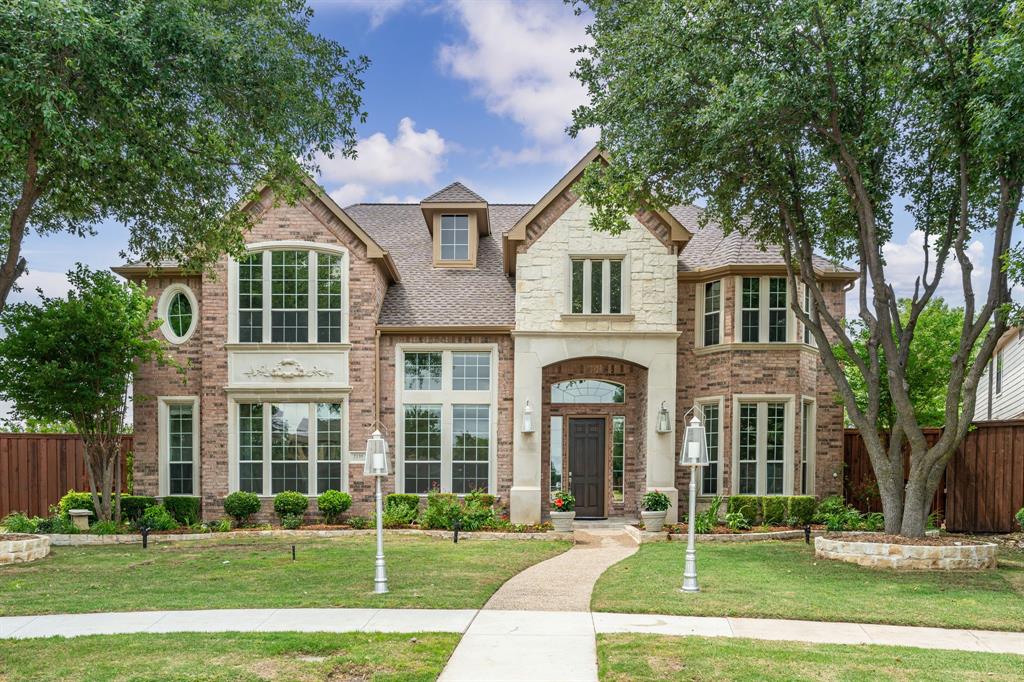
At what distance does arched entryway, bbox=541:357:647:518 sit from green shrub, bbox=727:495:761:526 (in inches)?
96.9

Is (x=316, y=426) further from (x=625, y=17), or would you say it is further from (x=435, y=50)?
(x=625, y=17)

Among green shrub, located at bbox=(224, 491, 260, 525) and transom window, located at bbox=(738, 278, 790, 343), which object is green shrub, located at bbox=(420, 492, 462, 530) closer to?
green shrub, located at bbox=(224, 491, 260, 525)

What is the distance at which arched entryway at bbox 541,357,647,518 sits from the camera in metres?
17.8

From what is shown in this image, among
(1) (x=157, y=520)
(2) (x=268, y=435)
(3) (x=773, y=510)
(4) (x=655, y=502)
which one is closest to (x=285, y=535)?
(2) (x=268, y=435)

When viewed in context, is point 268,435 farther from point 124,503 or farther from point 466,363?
point 466,363

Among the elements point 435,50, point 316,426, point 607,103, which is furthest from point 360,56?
point 316,426

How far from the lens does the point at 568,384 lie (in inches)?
712

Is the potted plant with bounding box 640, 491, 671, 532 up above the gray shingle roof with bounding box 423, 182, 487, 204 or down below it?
below

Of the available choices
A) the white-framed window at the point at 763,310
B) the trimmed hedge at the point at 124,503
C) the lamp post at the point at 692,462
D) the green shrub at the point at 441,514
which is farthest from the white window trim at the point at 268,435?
the white-framed window at the point at 763,310

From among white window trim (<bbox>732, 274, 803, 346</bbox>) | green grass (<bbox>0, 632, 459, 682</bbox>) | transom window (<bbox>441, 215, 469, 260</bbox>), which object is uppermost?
transom window (<bbox>441, 215, 469, 260</bbox>)

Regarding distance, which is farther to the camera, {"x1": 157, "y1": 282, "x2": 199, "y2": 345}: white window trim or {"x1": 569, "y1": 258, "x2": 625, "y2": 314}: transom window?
{"x1": 157, "y1": 282, "x2": 199, "y2": 345}: white window trim

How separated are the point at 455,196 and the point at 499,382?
16.7 feet

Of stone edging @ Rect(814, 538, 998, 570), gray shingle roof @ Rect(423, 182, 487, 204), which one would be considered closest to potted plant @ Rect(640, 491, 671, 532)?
stone edging @ Rect(814, 538, 998, 570)

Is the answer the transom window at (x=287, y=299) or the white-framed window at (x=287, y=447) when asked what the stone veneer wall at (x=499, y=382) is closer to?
the white-framed window at (x=287, y=447)
